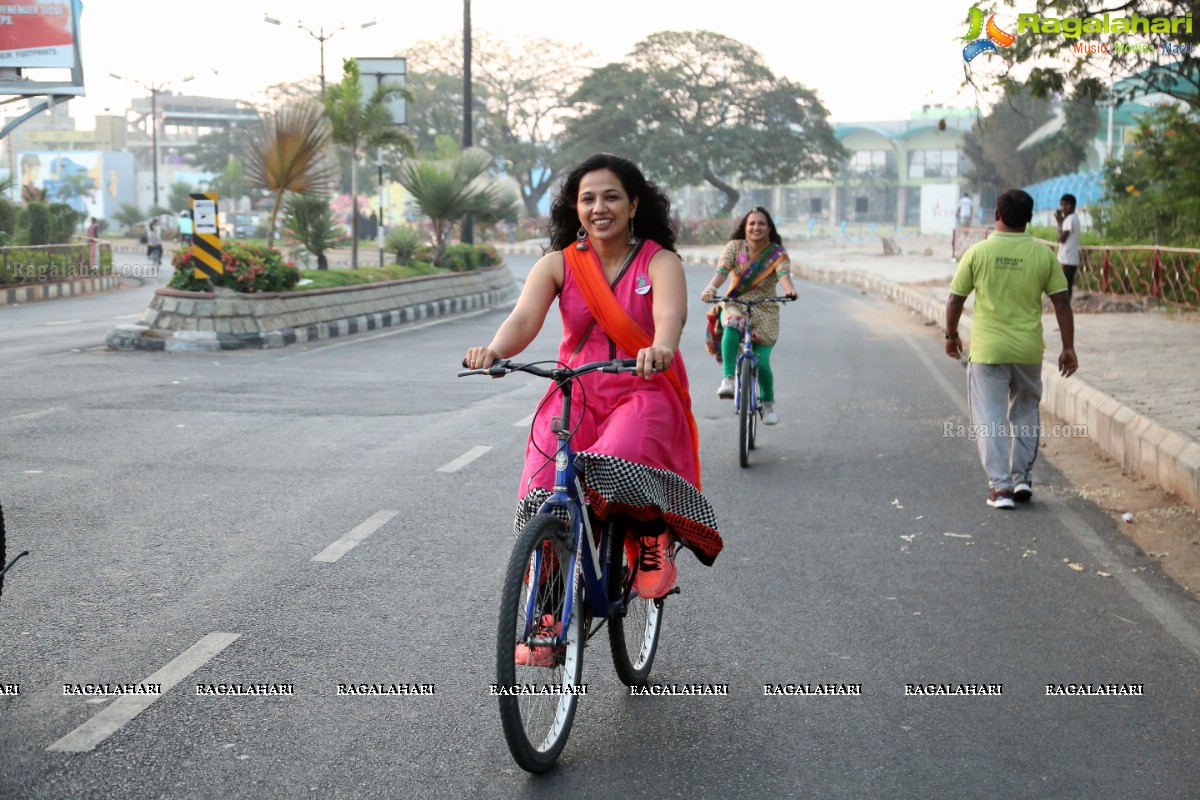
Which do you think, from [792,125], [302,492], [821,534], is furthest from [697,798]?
[792,125]

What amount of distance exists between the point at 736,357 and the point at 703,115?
54.6 metres

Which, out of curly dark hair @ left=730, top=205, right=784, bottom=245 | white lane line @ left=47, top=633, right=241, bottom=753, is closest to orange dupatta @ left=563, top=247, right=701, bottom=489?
white lane line @ left=47, top=633, right=241, bottom=753

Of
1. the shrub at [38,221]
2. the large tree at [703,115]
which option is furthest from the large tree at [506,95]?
the shrub at [38,221]

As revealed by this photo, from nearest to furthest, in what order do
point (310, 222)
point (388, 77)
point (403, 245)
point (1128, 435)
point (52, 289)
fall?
point (1128, 435) < point (310, 222) < point (403, 245) < point (388, 77) < point (52, 289)

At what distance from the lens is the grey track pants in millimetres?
7547

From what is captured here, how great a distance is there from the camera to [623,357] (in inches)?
160

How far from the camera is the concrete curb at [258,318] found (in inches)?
628

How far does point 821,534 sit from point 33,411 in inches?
264

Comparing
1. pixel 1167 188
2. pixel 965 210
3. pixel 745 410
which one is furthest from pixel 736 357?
pixel 965 210

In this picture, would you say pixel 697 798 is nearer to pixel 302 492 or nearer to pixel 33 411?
pixel 302 492

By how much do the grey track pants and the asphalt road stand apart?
27cm

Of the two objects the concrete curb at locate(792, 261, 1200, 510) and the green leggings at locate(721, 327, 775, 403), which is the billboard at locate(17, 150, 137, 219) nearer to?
the concrete curb at locate(792, 261, 1200, 510)

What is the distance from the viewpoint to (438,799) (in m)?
3.51

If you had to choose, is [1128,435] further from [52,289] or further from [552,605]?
[52,289]
